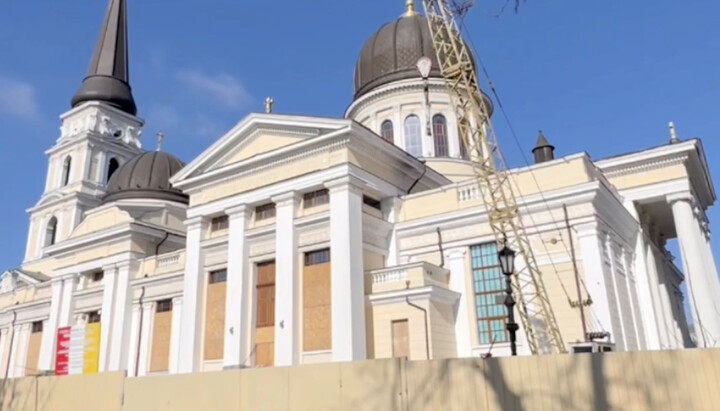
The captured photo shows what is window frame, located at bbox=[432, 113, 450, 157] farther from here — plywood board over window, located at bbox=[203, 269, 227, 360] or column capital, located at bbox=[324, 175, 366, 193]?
plywood board over window, located at bbox=[203, 269, 227, 360]

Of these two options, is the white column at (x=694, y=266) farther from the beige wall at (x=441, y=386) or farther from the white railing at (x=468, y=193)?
the beige wall at (x=441, y=386)

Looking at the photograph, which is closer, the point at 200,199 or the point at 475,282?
the point at 475,282

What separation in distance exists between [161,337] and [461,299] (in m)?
15.5

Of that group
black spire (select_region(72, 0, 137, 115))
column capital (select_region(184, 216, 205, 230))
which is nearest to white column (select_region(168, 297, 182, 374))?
column capital (select_region(184, 216, 205, 230))

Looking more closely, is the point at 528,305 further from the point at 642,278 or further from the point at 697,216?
the point at 697,216

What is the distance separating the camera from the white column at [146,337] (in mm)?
27845

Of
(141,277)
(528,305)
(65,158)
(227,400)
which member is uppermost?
(65,158)

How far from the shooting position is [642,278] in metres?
23.5

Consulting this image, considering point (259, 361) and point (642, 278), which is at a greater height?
point (642, 278)

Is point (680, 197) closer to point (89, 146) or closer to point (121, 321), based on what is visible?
point (121, 321)

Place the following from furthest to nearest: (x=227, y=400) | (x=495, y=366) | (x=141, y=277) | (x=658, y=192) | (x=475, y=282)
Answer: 1. (x=141, y=277)
2. (x=658, y=192)
3. (x=475, y=282)
4. (x=227, y=400)
5. (x=495, y=366)

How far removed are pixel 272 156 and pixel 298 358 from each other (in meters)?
8.07

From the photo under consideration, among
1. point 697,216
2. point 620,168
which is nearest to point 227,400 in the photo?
point 620,168

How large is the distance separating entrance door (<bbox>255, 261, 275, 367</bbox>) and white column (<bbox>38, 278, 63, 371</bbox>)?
1520cm
